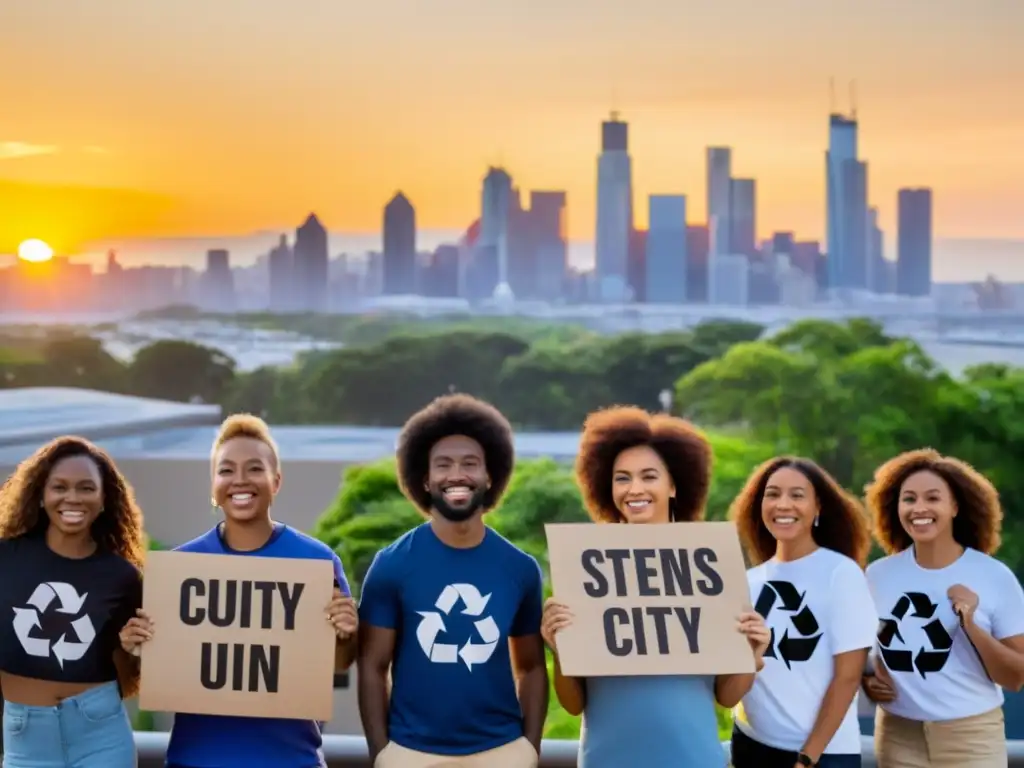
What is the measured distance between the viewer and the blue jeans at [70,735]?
416cm

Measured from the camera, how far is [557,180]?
170ft

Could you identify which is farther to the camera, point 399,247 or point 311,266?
point 399,247

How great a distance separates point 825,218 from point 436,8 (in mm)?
14949

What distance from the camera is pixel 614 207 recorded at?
171 feet

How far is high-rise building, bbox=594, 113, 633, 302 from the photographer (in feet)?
169

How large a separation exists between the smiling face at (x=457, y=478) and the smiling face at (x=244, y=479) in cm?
45

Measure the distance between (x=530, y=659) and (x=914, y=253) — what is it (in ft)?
159

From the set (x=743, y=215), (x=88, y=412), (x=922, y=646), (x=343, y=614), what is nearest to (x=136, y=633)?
(x=343, y=614)

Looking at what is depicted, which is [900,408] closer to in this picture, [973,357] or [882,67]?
[973,357]

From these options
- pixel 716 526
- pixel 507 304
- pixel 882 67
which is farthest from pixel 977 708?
pixel 882 67

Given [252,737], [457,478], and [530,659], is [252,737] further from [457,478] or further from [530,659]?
[457,478]

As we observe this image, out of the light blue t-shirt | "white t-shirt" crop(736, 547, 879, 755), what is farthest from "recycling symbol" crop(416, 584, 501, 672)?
"white t-shirt" crop(736, 547, 879, 755)

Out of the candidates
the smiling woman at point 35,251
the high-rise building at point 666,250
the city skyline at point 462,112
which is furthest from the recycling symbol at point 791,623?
the smiling woman at point 35,251

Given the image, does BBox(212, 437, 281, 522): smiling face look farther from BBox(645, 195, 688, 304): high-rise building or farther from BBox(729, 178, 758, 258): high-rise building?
BBox(729, 178, 758, 258): high-rise building
